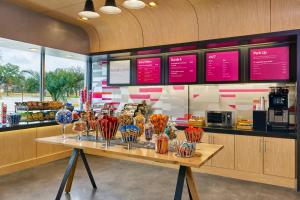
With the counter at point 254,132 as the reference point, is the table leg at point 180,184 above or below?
below

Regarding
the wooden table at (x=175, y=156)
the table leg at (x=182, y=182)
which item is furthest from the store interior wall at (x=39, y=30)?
the table leg at (x=182, y=182)

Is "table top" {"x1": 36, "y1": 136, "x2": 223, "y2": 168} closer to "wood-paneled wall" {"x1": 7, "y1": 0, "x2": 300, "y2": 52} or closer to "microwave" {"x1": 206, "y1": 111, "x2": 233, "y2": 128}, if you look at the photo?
"microwave" {"x1": 206, "y1": 111, "x2": 233, "y2": 128}

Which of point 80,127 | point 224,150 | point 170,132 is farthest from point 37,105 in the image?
point 224,150

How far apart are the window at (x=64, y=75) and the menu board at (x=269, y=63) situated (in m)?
3.66

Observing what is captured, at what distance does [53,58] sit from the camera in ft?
18.2

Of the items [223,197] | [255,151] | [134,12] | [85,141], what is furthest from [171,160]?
[134,12]

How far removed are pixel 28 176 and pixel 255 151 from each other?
3.63 metres

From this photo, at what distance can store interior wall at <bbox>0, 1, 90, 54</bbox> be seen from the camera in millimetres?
3996

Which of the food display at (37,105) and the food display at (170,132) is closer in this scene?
the food display at (170,132)

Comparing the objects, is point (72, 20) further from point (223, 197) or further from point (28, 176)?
point (223, 197)

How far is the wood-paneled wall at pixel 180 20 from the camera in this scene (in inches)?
148

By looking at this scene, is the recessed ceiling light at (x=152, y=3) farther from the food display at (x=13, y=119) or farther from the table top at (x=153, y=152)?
the food display at (x=13, y=119)

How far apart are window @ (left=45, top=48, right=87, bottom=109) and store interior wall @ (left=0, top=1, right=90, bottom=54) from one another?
0.22m

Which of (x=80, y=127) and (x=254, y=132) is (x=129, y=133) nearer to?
(x=80, y=127)
